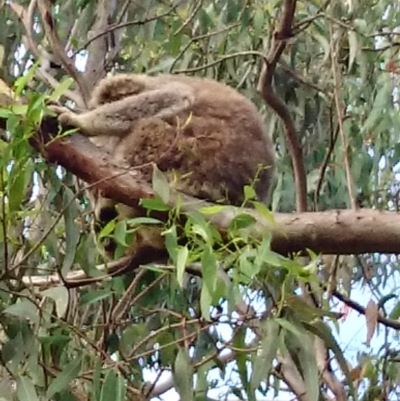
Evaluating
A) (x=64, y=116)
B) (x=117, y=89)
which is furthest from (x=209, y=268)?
(x=117, y=89)

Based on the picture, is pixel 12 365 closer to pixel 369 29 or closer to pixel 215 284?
pixel 215 284

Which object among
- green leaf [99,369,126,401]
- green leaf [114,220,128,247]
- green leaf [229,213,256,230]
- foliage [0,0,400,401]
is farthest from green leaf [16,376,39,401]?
green leaf [229,213,256,230]

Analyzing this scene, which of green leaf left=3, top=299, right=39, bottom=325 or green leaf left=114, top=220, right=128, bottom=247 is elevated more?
green leaf left=114, top=220, right=128, bottom=247

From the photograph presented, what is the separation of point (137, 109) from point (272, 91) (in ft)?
0.99

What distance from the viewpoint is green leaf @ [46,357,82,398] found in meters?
1.53

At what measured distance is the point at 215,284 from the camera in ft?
4.32

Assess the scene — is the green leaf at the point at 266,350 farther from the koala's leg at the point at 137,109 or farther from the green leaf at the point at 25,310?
the koala's leg at the point at 137,109

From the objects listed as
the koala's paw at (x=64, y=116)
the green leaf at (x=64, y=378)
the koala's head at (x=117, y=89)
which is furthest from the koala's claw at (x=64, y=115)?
the green leaf at (x=64, y=378)

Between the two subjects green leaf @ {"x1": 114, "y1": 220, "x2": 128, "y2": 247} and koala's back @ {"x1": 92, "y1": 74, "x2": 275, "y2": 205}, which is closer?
green leaf @ {"x1": 114, "y1": 220, "x2": 128, "y2": 247}

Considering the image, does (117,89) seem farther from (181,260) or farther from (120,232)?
(181,260)

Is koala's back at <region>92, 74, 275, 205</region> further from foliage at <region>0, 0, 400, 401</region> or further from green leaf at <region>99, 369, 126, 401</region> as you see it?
green leaf at <region>99, 369, 126, 401</region>

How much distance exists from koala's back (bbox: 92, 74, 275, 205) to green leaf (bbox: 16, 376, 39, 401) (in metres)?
0.61

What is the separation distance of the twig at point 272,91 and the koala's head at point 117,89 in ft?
1.06

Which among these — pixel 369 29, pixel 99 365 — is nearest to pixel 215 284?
pixel 99 365
